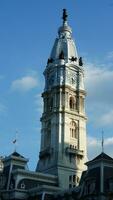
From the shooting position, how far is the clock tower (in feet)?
451

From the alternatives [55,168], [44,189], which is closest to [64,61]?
[55,168]

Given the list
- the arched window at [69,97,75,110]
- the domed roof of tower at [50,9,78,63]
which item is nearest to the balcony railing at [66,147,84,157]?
the arched window at [69,97,75,110]

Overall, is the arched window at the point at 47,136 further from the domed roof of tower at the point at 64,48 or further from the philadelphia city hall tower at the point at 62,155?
the domed roof of tower at the point at 64,48

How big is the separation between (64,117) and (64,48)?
25.0 metres

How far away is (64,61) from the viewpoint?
152500 millimetres

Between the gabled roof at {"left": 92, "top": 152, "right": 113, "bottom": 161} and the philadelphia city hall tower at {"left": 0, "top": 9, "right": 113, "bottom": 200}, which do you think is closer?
the philadelphia city hall tower at {"left": 0, "top": 9, "right": 113, "bottom": 200}

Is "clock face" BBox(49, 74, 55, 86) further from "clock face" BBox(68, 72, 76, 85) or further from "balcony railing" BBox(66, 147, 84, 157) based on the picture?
"balcony railing" BBox(66, 147, 84, 157)

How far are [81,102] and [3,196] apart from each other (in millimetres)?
39934

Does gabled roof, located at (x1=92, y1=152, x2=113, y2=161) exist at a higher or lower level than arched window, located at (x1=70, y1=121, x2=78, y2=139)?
lower

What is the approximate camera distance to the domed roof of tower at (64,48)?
15438cm

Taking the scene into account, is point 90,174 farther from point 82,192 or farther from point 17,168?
point 17,168

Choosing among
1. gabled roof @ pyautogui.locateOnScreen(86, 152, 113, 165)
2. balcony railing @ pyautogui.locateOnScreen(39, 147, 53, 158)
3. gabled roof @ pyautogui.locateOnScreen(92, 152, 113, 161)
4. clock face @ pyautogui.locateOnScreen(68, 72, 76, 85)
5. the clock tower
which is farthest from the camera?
clock face @ pyautogui.locateOnScreen(68, 72, 76, 85)

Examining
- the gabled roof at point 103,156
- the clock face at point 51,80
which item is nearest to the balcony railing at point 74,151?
the clock face at point 51,80

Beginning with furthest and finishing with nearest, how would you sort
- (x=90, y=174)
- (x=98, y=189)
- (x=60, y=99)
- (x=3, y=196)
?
(x=60, y=99) < (x=3, y=196) < (x=90, y=174) < (x=98, y=189)
